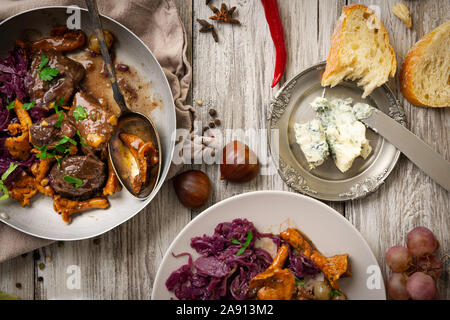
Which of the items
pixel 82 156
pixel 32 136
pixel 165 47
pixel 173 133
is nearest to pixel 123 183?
pixel 82 156

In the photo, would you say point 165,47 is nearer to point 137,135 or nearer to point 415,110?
point 137,135

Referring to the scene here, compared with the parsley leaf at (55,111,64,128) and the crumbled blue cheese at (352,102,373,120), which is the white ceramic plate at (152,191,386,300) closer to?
the crumbled blue cheese at (352,102,373,120)

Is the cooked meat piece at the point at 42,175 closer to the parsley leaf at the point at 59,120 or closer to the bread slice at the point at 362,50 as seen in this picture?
the parsley leaf at the point at 59,120

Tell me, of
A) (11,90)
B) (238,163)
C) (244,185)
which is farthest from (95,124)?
(244,185)

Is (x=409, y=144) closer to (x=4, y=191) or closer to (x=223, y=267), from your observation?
(x=223, y=267)

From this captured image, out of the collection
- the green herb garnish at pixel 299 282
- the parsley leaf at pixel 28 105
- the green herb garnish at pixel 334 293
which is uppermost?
the parsley leaf at pixel 28 105

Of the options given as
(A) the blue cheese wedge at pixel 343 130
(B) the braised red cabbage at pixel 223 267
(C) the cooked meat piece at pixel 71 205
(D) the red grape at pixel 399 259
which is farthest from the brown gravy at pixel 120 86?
(D) the red grape at pixel 399 259
